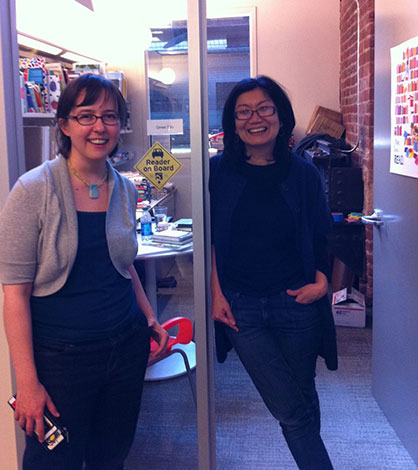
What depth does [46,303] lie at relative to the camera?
1.45m

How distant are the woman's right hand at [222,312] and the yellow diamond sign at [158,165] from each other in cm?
43

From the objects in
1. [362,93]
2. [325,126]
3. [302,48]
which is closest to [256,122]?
[362,93]

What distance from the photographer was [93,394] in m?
1.50

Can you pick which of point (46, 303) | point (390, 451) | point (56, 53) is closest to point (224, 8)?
point (56, 53)

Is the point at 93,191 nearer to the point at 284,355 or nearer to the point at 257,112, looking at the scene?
the point at 257,112

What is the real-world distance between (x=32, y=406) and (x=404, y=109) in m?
1.81

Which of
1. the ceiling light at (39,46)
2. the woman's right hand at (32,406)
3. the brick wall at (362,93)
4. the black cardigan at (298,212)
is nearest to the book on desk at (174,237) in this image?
the black cardigan at (298,212)

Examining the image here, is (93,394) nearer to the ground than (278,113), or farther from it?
nearer to the ground

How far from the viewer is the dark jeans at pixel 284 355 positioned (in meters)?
1.80

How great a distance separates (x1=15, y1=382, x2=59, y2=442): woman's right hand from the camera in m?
1.39

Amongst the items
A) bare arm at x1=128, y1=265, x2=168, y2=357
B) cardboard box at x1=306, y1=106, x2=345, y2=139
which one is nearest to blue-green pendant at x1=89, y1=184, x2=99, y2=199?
bare arm at x1=128, y1=265, x2=168, y2=357

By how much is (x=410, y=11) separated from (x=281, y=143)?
924mm

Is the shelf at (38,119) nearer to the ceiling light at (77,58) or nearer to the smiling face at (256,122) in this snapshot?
the ceiling light at (77,58)

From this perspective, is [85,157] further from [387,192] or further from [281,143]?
[387,192]
